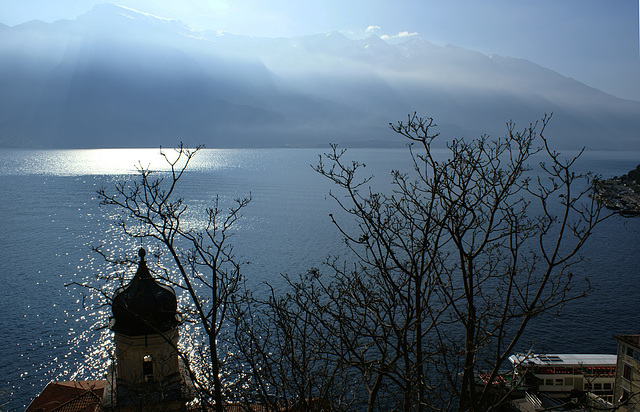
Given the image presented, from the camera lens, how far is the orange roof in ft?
56.4

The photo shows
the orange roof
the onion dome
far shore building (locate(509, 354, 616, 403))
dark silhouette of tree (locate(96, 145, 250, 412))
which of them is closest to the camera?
dark silhouette of tree (locate(96, 145, 250, 412))

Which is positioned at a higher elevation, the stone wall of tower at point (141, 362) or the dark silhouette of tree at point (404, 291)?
the dark silhouette of tree at point (404, 291)

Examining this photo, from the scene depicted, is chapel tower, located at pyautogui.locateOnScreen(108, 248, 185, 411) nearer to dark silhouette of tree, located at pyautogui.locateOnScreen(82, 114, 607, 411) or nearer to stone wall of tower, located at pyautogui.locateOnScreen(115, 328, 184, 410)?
stone wall of tower, located at pyautogui.locateOnScreen(115, 328, 184, 410)

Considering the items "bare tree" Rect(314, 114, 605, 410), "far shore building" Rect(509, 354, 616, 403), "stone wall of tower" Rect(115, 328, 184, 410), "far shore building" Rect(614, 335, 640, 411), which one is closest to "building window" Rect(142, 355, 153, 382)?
Answer: "stone wall of tower" Rect(115, 328, 184, 410)

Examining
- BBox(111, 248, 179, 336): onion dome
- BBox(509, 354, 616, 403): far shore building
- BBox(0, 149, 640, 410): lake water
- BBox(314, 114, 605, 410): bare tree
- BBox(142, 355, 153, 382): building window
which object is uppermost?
BBox(314, 114, 605, 410): bare tree

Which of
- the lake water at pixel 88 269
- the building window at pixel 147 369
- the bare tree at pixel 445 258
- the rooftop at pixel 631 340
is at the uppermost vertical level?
→ the bare tree at pixel 445 258

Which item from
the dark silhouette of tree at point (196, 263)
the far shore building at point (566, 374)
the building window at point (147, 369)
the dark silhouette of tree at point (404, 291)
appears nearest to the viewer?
the dark silhouette of tree at point (404, 291)

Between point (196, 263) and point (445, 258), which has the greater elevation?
point (445, 258)

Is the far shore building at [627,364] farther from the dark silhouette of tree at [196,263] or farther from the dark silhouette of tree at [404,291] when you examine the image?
the dark silhouette of tree at [196,263]

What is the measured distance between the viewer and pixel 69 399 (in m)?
19.1

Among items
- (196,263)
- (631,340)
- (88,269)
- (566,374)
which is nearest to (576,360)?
(566,374)

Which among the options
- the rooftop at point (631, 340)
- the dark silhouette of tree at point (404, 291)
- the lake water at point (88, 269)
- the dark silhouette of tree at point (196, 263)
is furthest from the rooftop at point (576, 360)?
the dark silhouette of tree at point (196, 263)

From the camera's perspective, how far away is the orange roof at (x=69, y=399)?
1719cm

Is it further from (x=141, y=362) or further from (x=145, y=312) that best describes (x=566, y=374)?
(x=145, y=312)
